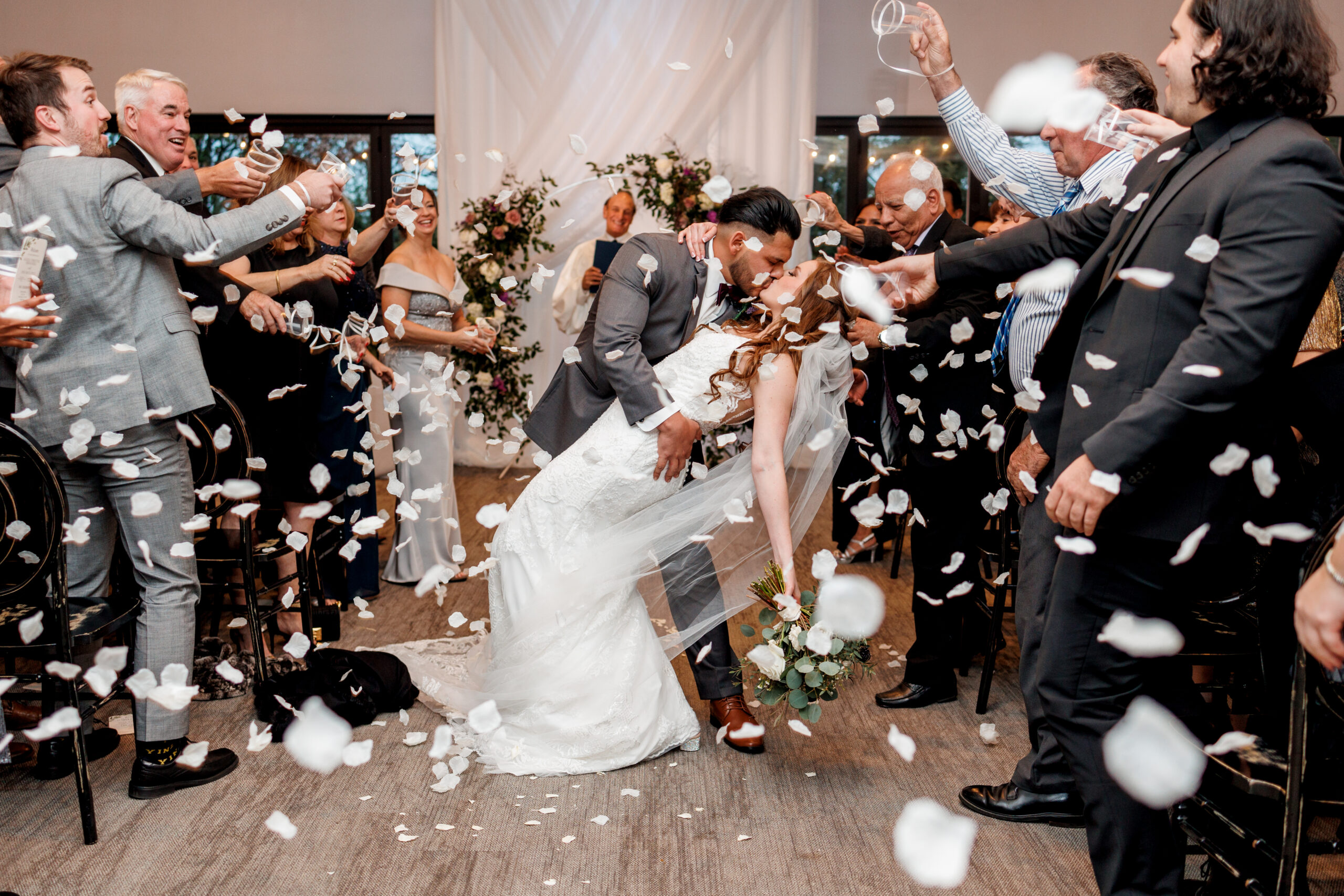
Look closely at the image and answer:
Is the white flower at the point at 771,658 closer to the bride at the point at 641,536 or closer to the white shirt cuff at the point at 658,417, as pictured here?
the bride at the point at 641,536

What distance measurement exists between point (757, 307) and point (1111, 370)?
128 cm

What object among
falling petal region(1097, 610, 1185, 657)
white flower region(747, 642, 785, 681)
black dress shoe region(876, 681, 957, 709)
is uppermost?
falling petal region(1097, 610, 1185, 657)

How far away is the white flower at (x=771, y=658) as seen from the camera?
2596 millimetres

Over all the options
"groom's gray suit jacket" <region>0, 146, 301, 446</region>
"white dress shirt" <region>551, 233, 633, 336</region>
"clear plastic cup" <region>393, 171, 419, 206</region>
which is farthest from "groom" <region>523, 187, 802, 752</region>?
"white dress shirt" <region>551, 233, 633, 336</region>

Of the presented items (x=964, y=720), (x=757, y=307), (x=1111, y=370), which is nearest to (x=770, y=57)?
(x=757, y=307)

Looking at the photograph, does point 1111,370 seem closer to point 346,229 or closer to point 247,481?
point 247,481

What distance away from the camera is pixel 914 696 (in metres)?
3.22

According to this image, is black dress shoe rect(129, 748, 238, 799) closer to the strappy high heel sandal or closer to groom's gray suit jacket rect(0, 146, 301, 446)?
groom's gray suit jacket rect(0, 146, 301, 446)

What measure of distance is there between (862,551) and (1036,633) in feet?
8.78

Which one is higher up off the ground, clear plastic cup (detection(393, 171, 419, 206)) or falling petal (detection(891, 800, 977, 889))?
clear plastic cup (detection(393, 171, 419, 206))

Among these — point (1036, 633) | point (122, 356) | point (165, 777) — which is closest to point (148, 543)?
point (122, 356)

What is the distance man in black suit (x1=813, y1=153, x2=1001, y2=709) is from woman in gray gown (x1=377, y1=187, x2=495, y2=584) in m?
1.94

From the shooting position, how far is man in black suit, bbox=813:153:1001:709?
10.4ft

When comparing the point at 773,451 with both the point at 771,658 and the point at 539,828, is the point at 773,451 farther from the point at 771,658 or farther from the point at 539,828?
the point at 539,828
